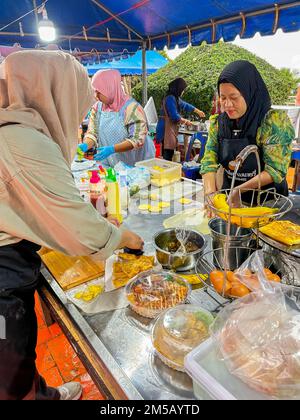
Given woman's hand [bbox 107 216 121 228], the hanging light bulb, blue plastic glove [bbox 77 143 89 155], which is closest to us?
woman's hand [bbox 107 216 121 228]

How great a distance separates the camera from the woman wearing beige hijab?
0.98m

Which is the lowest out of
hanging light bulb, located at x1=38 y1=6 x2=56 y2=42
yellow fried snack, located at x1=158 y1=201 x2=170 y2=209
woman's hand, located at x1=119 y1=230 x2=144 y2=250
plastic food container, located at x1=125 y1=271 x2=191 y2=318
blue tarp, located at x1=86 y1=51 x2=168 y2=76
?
plastic food container, located at x1=125 y1=271 x2=191 y2=318

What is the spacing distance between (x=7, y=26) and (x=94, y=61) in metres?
3.10

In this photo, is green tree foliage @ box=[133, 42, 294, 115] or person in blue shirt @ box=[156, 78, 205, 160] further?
green tree foliage @ box=[133, 42, 294, 115]

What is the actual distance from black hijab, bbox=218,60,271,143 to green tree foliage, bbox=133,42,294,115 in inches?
314

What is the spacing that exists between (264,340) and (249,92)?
1.59 metres

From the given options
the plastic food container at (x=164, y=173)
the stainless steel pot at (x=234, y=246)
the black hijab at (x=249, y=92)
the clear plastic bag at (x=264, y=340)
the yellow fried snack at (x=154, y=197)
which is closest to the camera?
the clear plastic bag at (x=264, y=340)

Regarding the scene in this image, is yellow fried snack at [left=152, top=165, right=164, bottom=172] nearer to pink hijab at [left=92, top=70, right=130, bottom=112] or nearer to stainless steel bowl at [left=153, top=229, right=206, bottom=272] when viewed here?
pink hijab at [left=92, top=70, right=130, bottom=112]

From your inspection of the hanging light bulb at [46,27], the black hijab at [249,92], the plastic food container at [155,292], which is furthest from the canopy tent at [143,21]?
the plastic food container at [155,292]

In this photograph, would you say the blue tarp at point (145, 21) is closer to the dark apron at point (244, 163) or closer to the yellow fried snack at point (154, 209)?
the dark apron at point (244, 163)

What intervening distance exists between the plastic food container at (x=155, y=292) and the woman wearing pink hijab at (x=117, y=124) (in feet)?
6.26

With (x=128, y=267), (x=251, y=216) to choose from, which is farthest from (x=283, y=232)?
(x=128, y=267)

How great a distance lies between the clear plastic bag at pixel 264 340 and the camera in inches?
27.5

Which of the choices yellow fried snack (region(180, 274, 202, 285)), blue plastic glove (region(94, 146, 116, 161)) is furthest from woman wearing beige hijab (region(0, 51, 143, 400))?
blue plastic glove (region(94, 146, 116, 161))
